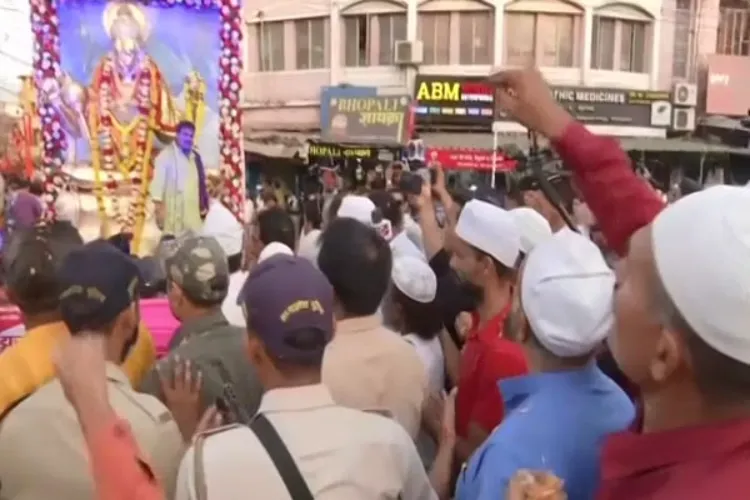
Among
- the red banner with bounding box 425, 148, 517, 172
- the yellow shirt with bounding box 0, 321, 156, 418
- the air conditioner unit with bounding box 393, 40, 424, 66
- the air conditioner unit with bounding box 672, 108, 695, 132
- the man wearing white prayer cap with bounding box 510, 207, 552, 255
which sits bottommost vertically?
the red banner with bounding box 425, 148, 517, 172

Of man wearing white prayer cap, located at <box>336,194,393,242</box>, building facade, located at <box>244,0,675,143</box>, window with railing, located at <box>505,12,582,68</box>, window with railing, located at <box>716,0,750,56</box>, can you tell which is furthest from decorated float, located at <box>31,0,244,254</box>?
window with railing, located at <box>716,0,750,56</box>

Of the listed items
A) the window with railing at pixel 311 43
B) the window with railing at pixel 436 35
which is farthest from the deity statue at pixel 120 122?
the window with railing at pixel 311 43

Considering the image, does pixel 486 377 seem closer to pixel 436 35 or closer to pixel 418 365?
pixel 418 365

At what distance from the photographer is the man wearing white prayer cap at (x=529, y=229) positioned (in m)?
3.57

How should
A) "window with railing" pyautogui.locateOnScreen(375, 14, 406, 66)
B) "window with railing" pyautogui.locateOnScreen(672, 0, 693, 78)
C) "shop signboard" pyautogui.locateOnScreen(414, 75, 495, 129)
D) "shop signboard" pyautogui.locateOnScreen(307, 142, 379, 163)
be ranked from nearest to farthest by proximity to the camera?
"shop signboard" pyautogui.locateOnScreen(307, 142, 379, 163) → "shop signboard" pyautogui.locateOnScreen(414, 75, 495, 129) → "window with railing" pyautogui.locateOnScreen(375, 14, 406, 66) → "window with railing" pyautogui.locateOnScreen(672, 0, 693, 78)

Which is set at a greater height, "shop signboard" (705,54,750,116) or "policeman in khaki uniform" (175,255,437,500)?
"shop signboard" (705,54,750,116)

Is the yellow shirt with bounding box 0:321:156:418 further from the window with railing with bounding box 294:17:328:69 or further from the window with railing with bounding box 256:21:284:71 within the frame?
the window with railing with bounding box 256:21:284:71

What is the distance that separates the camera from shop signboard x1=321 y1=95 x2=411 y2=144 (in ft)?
76.3

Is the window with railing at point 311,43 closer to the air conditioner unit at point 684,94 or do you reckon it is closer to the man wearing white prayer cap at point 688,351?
the air conditioner unit at point 684,94

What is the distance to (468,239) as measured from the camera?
360cm

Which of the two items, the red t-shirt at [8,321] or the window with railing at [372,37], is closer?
the red t-shirt at [8,321]

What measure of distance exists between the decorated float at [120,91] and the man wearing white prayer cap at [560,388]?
7392 mm

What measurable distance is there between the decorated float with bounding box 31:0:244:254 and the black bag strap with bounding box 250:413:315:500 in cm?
741

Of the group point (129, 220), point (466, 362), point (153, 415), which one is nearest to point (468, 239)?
point (466, 362)
